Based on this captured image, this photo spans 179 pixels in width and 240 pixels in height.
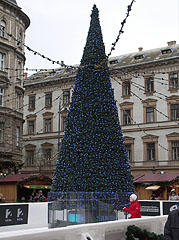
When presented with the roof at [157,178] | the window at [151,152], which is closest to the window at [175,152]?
the window at [151,152]

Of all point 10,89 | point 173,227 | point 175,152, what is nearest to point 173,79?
point 175,152

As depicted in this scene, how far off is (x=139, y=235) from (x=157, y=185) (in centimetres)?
2278

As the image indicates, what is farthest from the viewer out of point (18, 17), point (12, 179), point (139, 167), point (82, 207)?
point (139, 167)

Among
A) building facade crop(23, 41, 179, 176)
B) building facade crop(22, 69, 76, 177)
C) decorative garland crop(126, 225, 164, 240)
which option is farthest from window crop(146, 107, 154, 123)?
decorative garland crop(126, 225, 164, 240)

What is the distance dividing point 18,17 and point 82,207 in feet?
86.6

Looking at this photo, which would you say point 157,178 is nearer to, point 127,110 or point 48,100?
point 127,110

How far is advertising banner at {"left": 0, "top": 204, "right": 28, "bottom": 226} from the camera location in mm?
14188

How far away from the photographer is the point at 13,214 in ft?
48.1

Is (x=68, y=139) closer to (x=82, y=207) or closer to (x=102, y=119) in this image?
(x=102, y=119)

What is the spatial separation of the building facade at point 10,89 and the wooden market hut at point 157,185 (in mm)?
10637

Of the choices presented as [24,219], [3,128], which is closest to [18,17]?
[3,128]

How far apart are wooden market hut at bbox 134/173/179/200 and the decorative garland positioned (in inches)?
837

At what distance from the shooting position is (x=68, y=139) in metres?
15.2

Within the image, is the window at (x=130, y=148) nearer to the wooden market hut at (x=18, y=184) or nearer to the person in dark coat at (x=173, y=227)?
the wooden market hut at (x=18, y=184)
